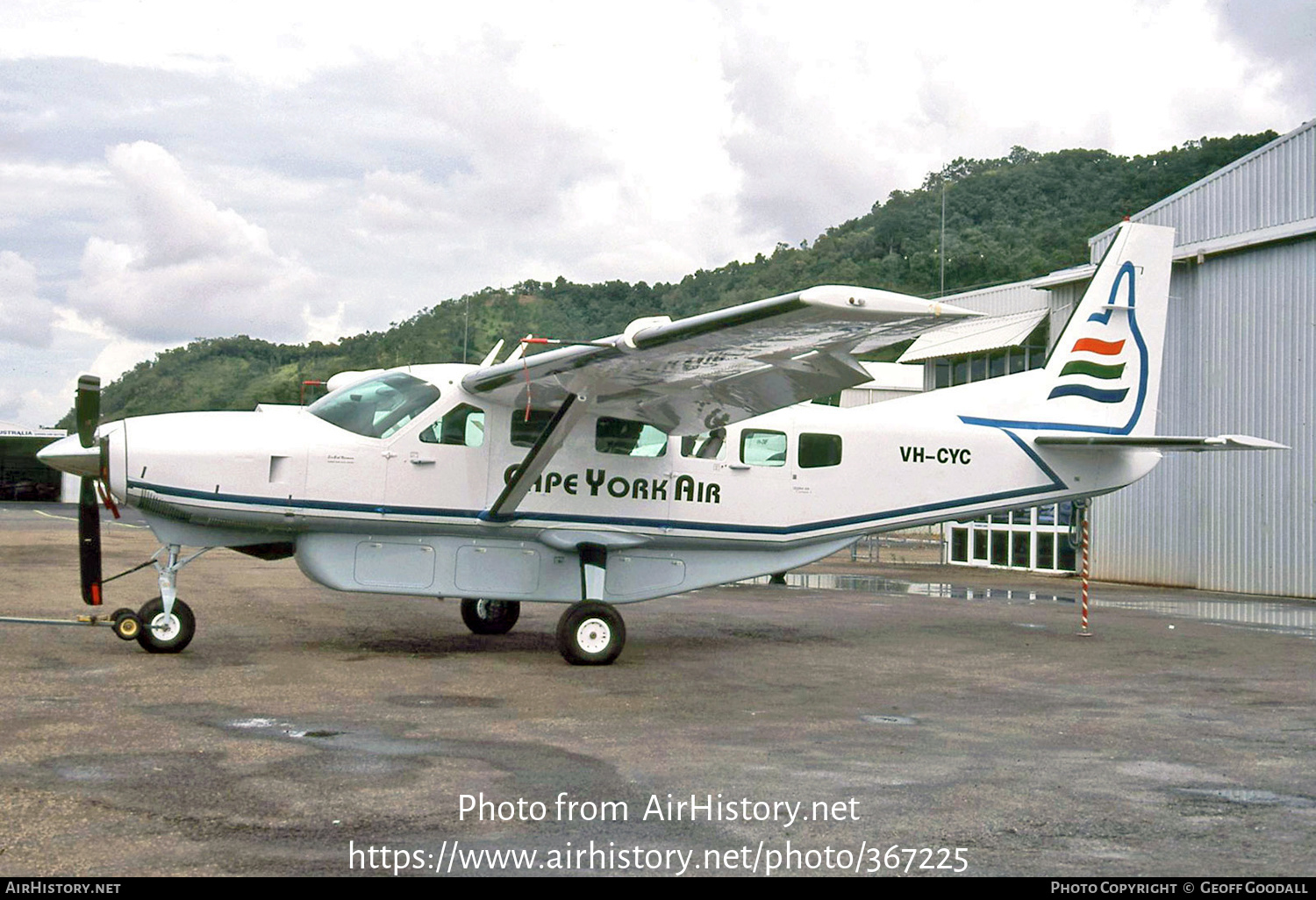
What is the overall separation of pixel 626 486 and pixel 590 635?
5.69 feet

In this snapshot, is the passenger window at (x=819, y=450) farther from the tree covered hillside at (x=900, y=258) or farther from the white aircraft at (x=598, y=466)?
the tree covered hillside at (x=900, y=258)

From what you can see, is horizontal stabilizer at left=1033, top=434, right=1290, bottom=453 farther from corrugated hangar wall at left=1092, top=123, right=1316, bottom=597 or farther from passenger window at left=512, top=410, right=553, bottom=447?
corrugated hangar wall at left=1092, top=123, right=1316, bottom=597

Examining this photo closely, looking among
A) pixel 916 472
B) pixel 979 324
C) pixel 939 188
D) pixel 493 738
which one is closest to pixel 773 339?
pixel 493 738

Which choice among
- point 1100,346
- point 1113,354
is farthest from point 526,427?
point 1113,354

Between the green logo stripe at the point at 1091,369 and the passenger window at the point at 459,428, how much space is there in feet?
24.4

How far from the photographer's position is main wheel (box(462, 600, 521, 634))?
12969mm

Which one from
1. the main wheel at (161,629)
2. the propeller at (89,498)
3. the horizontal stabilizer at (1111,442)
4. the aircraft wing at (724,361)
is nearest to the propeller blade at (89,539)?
the propeller at (89,498)

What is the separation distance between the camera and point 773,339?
29.8 feet

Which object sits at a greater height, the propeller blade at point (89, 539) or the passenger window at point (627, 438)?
the passenger window at point (627, 438)

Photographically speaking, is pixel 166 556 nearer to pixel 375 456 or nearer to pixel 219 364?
pixel 375 456

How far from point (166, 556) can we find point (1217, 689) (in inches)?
373

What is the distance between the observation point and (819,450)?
12844mm

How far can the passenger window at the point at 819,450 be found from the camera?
503 inches

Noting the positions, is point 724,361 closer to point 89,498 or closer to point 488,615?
point 488,615
